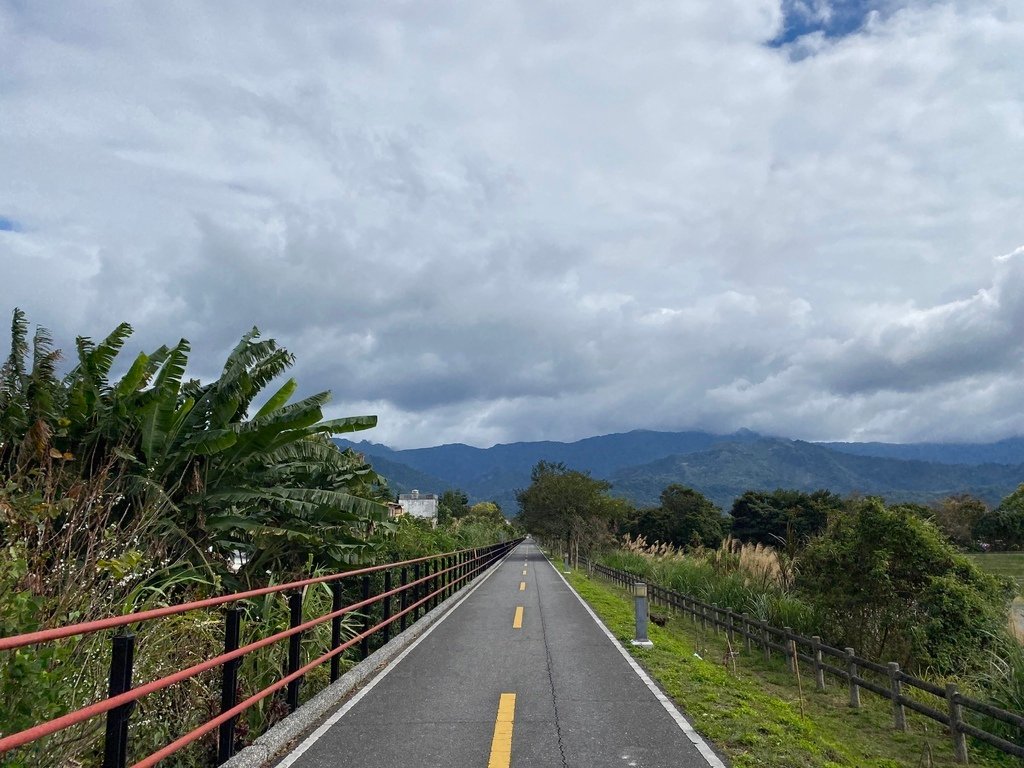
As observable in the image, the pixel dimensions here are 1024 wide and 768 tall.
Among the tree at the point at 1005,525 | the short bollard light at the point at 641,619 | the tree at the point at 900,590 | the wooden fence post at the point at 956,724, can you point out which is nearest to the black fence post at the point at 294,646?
the short bollard light at the point at 641,619

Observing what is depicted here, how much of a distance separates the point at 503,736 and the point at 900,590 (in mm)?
9626

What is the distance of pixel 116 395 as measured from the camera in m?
10.3

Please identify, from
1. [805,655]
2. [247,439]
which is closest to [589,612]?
[805,655]

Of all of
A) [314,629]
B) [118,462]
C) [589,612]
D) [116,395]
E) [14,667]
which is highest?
[116,395]

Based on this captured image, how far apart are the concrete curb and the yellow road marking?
1.76 m

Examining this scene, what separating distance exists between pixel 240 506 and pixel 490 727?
23.7ft

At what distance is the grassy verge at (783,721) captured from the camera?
6375 millimetres

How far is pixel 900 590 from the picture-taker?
1282cm

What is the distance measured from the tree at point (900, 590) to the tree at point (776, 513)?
60.8m

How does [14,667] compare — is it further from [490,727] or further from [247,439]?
[247,439]

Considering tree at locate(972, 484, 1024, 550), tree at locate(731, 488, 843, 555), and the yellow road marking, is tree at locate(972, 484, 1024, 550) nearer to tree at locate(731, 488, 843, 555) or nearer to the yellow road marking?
tree at locate(731, 488, 843, 555)

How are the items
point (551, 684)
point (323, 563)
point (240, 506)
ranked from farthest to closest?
point (323, 563), point (240, 506), point (551, 684)

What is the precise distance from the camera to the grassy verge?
6375 millimetres

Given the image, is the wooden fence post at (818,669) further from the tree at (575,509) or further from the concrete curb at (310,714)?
the tree at (575,509)
